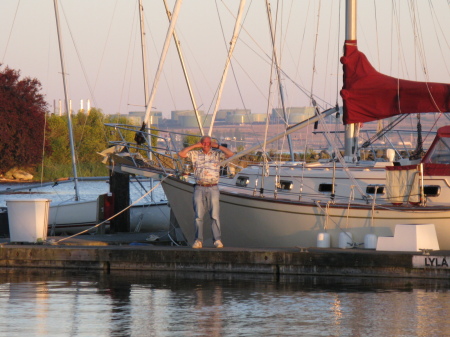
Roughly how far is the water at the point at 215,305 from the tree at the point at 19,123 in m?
74.8

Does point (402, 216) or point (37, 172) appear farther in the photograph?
point (37, 172)

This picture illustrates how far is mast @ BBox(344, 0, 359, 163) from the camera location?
1986cm

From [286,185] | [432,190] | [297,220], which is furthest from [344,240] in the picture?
[286,185]

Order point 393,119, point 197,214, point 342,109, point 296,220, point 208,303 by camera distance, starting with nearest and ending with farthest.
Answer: point 208,303, point 197,214, point 296,220, point 342,109, point 393,119

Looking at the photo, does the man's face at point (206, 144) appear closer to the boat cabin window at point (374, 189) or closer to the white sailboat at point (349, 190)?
the white sailboat at point (349, 190)

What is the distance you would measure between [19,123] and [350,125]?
7356 centimetres

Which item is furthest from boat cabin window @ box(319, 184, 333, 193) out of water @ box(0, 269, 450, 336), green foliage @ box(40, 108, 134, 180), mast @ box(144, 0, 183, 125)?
green foliage @ box(40, 108, 134, 180)

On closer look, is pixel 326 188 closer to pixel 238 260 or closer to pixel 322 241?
pixel 322 241

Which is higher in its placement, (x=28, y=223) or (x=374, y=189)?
(x=374, y=189)

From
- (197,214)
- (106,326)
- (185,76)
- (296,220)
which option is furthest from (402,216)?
(185,76)

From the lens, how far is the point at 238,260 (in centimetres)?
1664

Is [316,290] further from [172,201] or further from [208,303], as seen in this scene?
[172,201]

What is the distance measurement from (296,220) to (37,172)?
80225mm

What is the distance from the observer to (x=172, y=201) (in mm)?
20078
